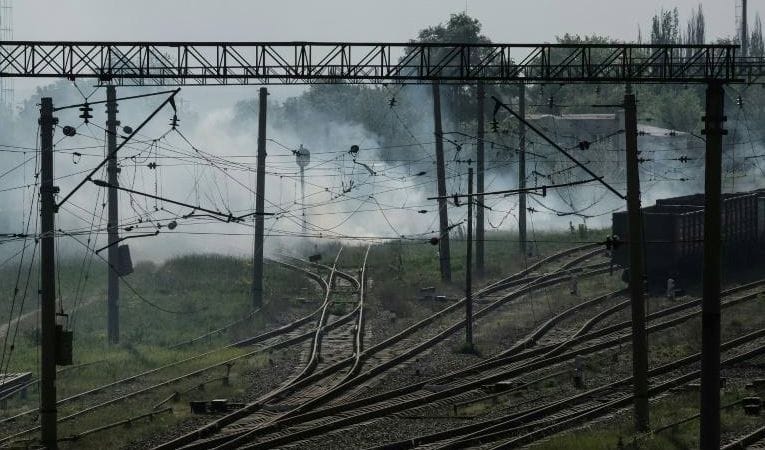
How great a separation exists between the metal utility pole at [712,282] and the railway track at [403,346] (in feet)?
27.2

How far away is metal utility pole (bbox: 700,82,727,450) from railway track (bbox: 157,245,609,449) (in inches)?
327

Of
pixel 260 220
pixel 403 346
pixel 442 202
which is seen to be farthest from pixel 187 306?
pixel 403 346

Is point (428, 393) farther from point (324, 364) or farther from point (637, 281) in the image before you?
point (637, 281)

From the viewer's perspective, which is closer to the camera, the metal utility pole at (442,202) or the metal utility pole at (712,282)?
the metal utility pole at (712,282)

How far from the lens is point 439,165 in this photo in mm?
44438

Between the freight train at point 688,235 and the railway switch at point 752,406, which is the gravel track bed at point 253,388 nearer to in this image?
the railway switch at point 752,406

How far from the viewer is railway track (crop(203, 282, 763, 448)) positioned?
2341cm

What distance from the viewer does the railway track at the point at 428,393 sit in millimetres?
23406

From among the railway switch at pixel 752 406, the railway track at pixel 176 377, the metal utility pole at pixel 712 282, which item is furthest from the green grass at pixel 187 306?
the railway switch at pixel 752 406

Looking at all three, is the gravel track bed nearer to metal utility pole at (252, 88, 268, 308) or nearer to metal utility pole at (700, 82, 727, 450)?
metal utility pole at (252, 88, 268, 308)

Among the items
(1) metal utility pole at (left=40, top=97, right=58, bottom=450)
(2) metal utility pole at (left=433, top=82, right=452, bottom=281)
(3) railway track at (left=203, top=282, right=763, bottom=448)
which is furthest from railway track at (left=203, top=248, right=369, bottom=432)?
(1) metal utility pole at (left=40, top=97, right=58, bottom=450)

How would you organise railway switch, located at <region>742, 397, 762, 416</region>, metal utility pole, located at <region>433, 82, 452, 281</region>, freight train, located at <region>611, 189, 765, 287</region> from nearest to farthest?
railway switch, located at <region>742, 397, 762, 416</region>
freight train, located at <region>611, 189, 765, 287</region>
metal utility pole, located at <region>433, 82, 452, 281</region>

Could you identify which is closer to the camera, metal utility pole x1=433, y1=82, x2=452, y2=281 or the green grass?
the green grass

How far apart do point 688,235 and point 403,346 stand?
11.9 metres
